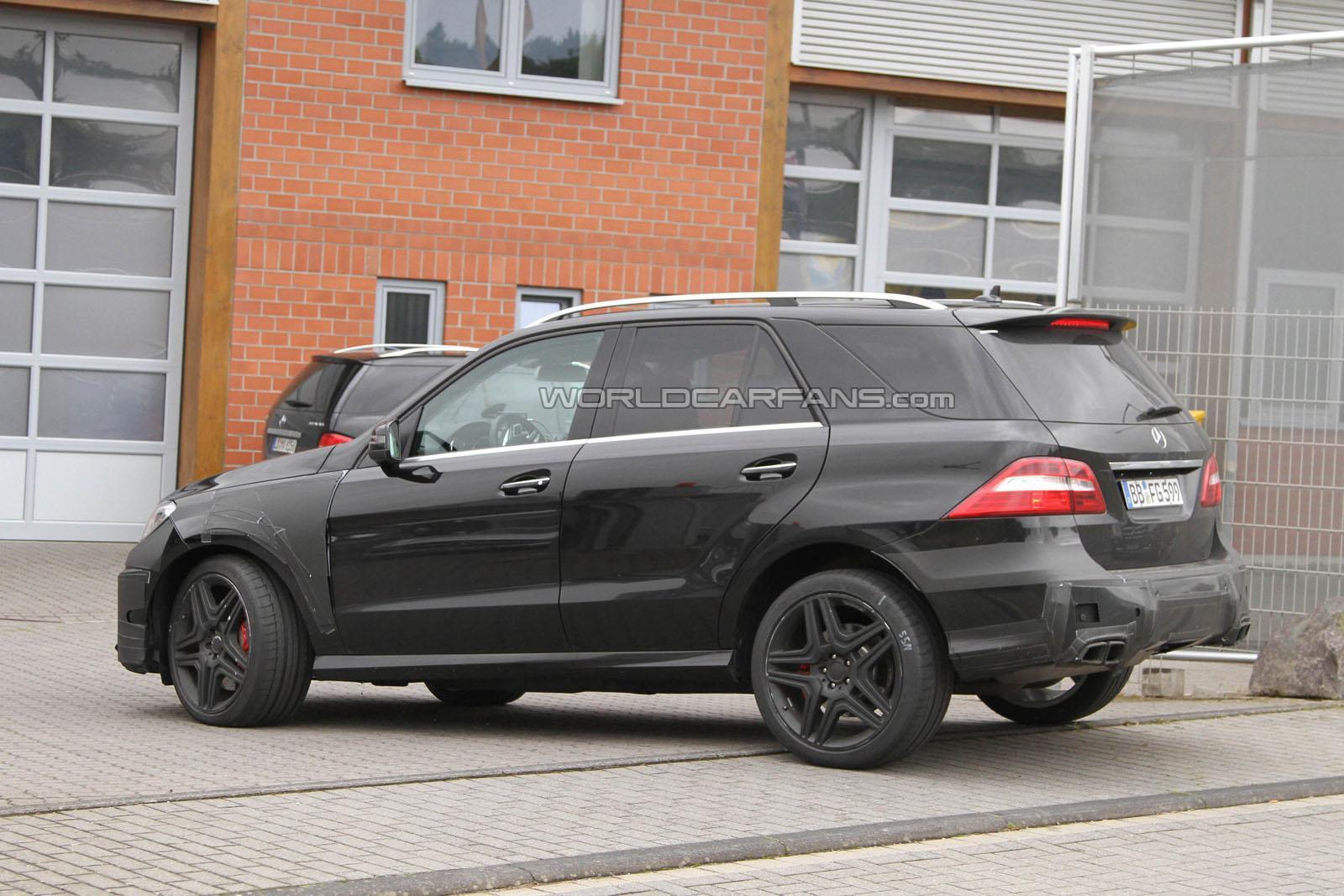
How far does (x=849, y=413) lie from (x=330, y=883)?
2.82 m

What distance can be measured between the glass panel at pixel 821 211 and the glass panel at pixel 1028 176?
61.2 inches

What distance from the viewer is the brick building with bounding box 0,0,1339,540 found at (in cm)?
1661

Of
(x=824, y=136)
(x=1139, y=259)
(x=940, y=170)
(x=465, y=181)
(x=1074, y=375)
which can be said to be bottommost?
(x=1074, y=375)

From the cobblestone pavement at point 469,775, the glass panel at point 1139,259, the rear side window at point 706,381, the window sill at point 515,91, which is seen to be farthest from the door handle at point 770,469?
the window sill at point 515,91

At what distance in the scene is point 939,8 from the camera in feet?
60.0

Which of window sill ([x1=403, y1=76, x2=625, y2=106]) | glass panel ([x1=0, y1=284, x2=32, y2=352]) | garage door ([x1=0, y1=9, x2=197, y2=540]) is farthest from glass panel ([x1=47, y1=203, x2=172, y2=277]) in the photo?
window sill ([x1=403, y1=76, x2=625, y2=106])

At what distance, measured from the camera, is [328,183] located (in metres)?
16.8

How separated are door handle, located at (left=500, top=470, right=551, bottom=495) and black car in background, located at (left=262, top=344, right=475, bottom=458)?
5343mm

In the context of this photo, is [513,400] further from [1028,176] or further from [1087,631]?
[1028,176]

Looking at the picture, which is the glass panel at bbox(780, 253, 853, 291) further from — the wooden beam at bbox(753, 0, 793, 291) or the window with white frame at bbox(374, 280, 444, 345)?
the window with white frame at bbox(374, 280, 444, 345)

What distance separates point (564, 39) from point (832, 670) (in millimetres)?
11494

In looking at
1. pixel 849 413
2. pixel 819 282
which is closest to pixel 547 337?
pixel 849 413

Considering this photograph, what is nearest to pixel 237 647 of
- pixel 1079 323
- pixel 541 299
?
pixel 1079 323

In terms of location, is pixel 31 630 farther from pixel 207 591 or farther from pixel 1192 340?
pixel 1192 340
